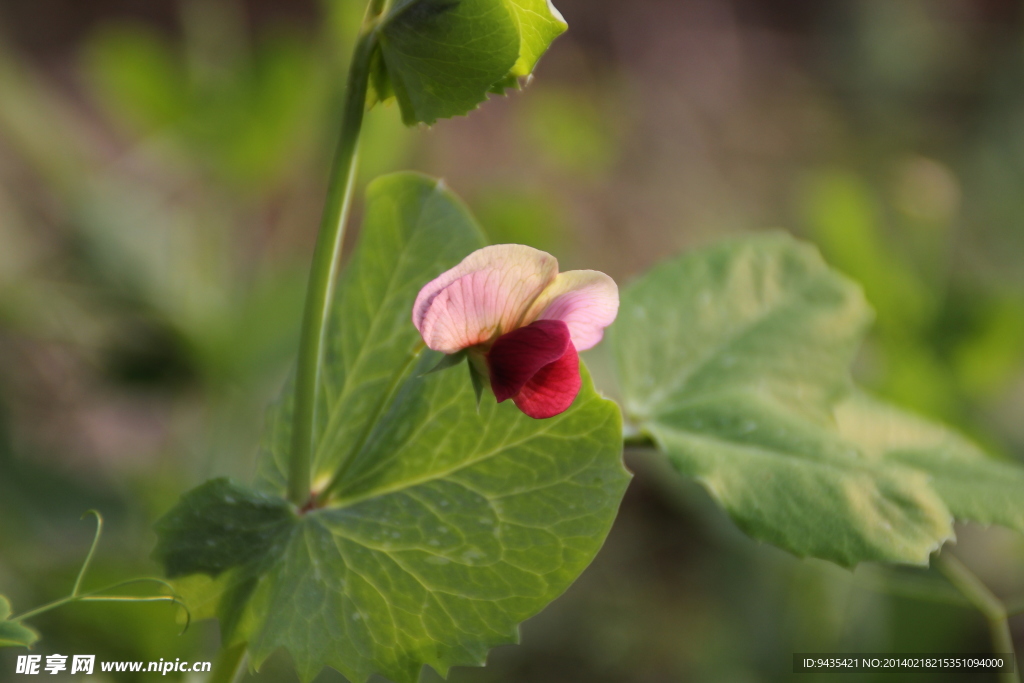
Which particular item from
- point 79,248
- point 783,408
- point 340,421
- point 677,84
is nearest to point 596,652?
point 783,408

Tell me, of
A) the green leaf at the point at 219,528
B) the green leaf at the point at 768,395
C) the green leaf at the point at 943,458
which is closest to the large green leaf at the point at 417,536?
the green leaf at the point at 219,528

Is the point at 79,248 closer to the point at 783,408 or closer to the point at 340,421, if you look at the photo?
the point at 340,421

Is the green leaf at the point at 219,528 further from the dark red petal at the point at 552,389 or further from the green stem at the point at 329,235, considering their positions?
the dark red petal at the point at 552,389

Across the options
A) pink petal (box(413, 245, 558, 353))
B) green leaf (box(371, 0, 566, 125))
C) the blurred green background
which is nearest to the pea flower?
pink petal (box(413, 245, 558, 353))

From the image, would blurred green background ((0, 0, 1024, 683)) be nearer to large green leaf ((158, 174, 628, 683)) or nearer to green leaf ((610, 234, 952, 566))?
large green leaf ((158, 174, 628, 683))

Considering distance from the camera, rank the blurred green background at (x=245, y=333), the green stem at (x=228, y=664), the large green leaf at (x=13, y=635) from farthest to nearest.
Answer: the blurred green background at (x=245, y=333) < the green stem at (x=228, y=664) < the large green leaf at (x=13, y=635)

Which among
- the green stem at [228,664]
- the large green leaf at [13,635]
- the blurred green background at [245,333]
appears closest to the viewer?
the large green leaf at [13,635]

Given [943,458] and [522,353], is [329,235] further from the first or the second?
[943,458]
